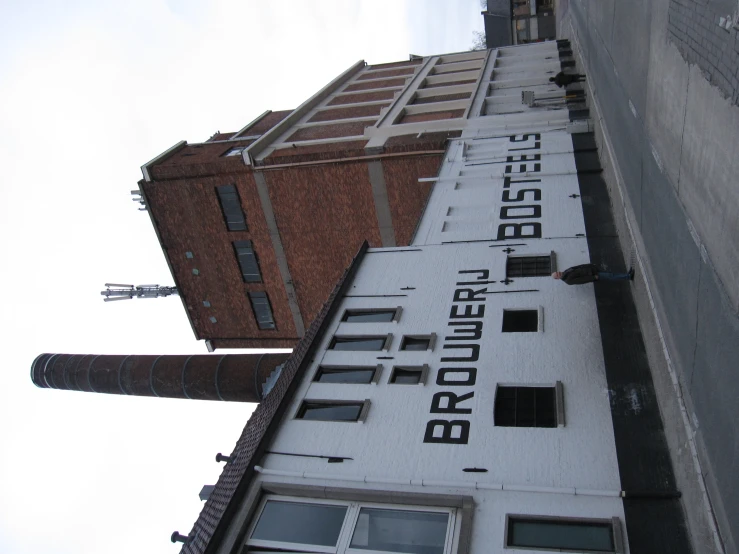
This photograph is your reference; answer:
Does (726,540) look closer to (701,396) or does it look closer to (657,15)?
(701,396)

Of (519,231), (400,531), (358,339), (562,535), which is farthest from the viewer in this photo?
(519,231)

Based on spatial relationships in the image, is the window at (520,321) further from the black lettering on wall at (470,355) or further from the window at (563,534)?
the window at (563,534)

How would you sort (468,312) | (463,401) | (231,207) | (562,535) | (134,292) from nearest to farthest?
(562,535) < (463,401) < (468,312) < (231,207) < (134,292)

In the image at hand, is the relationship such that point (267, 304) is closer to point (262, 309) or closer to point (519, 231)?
point (262, 309)

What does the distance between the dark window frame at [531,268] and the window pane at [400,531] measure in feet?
21.6

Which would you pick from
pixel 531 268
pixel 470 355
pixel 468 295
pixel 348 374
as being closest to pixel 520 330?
pixel 470 355

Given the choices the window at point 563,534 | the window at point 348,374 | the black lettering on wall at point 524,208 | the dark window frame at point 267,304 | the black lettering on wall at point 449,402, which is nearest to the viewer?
the window at point 563,534

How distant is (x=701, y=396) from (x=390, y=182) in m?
15.8

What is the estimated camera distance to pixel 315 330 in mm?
13414

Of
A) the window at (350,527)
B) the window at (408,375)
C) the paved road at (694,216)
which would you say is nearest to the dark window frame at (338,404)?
the window at (408,375)

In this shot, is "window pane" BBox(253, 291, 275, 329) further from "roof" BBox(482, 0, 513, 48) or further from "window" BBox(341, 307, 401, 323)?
"roof" BBox(482, 0, 513, 48)

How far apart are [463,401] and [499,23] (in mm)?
59179

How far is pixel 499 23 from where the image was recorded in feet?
202

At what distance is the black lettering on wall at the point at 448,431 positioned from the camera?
394 inches
